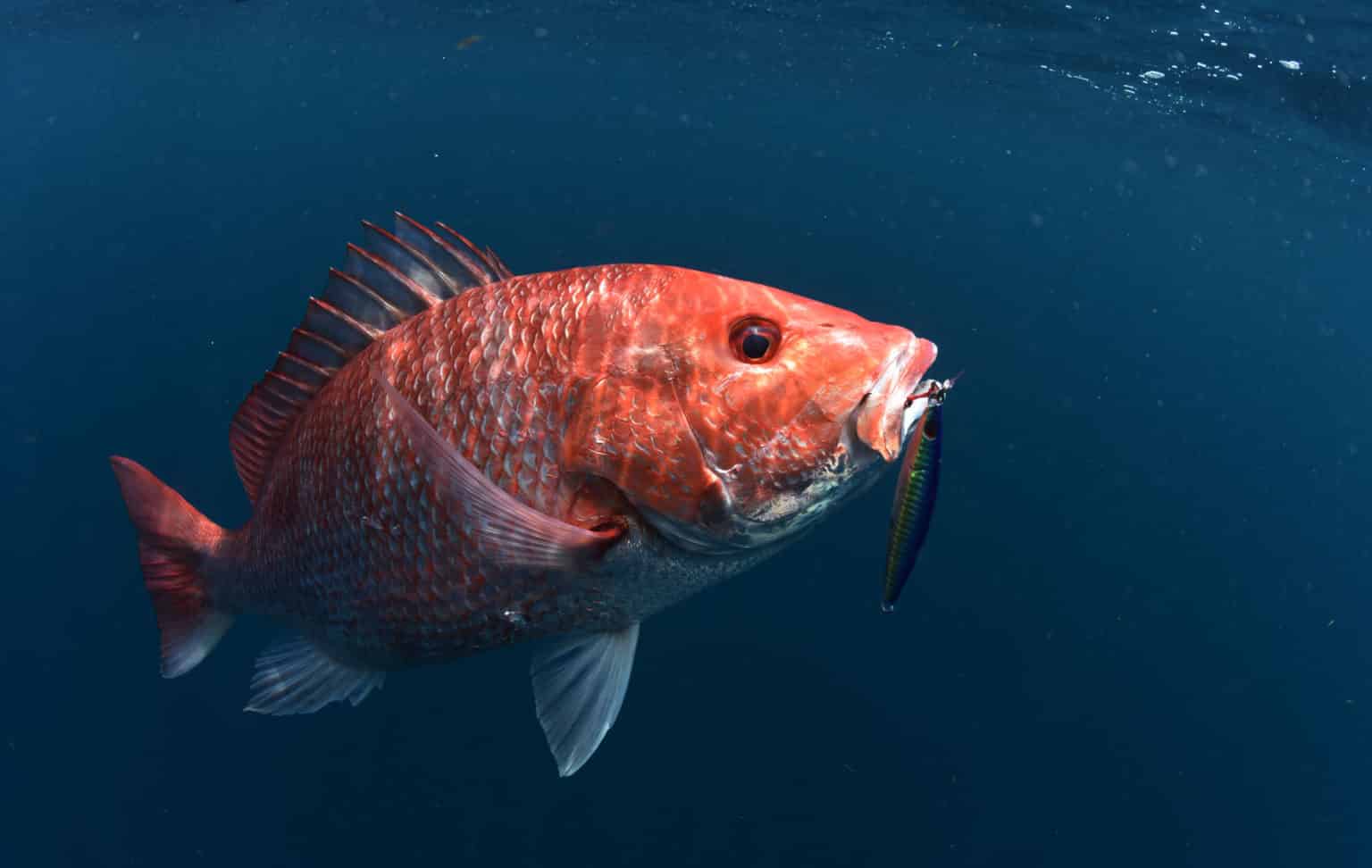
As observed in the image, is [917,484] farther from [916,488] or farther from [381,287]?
[381,287]

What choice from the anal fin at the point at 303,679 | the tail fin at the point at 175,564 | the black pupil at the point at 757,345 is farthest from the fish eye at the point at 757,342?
the tail fin at the point at 175,564

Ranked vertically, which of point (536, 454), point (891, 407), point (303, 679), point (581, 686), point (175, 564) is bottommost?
point (303, 679)

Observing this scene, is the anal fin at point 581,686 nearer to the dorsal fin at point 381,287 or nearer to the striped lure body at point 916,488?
the striped lure body at point 916,488

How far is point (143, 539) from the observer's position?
→ 110 inches

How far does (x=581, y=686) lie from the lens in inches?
85.0

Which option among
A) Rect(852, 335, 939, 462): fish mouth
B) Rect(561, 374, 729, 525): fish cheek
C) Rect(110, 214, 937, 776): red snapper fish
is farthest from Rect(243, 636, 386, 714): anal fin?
Rect(852, 335, 939, 462): fish mouth

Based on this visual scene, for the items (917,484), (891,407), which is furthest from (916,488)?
(891,407)

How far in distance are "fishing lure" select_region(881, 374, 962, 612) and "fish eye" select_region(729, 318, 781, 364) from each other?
0.32 m

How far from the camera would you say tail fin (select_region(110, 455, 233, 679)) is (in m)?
2.72

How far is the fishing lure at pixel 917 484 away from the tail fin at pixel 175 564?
234 cm

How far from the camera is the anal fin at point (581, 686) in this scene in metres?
2.09

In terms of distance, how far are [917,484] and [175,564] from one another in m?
2.65

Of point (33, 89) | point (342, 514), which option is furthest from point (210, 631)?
point (33, 89)

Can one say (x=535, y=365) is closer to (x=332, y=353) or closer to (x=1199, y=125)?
(x=332, y=353)
